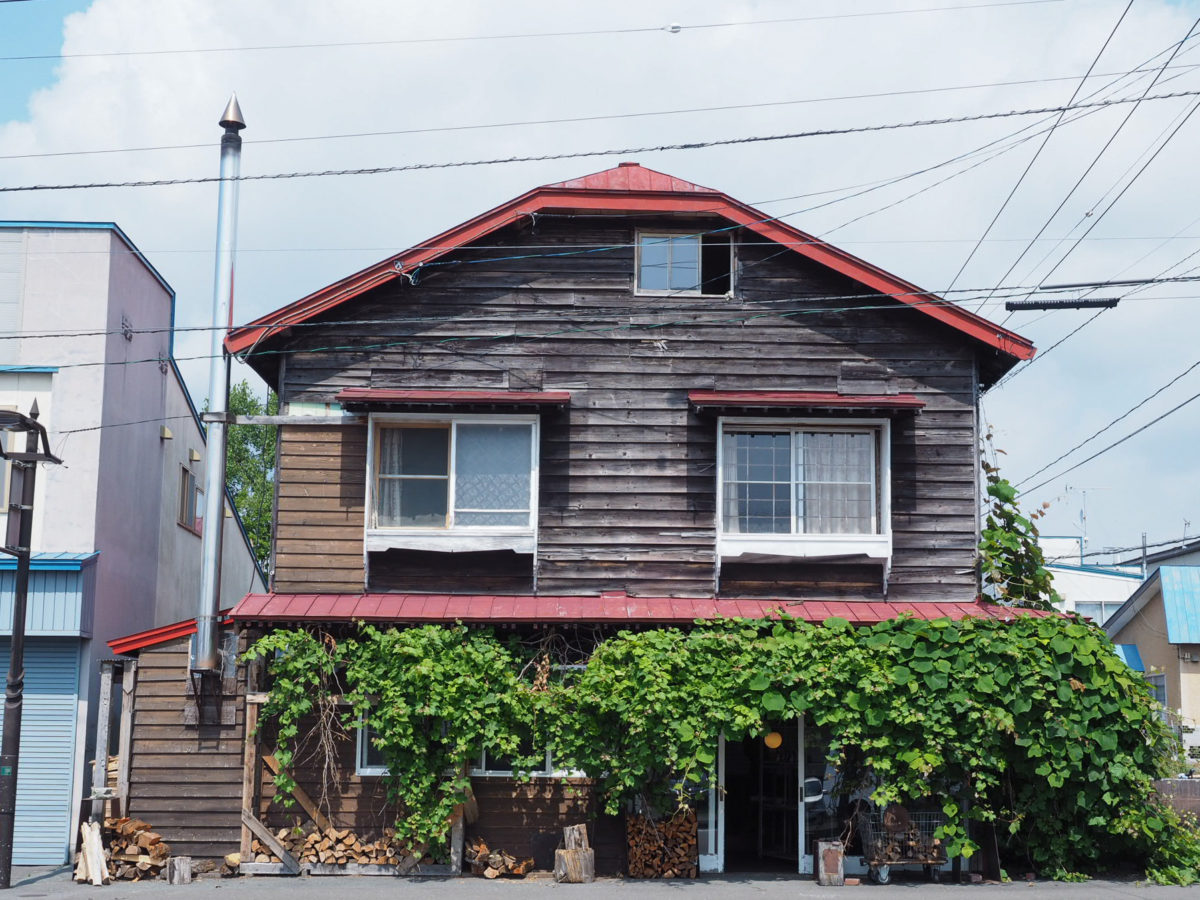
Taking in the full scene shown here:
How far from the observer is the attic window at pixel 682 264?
55.0ft

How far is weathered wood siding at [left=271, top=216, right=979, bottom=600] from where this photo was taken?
1595cm

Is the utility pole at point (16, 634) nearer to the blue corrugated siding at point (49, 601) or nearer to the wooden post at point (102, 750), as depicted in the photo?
the wooden post at point (102, 750)

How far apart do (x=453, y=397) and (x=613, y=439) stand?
2219 mm

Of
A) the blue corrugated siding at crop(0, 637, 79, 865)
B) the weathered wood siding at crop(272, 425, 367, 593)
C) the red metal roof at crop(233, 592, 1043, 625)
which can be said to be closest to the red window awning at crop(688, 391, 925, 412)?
the red metal roof at crop(233, 592, 1043, 625)

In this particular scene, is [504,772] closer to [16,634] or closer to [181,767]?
[181,767]

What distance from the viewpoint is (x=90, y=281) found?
17.7 m

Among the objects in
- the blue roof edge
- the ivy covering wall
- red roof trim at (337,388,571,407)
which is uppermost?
red roof trim at (337,388,571,407)

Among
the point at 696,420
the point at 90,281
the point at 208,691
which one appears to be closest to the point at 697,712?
the point at 696,420

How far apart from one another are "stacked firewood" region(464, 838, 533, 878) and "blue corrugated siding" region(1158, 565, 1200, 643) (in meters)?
15.9

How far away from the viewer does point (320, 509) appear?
52.1 ft

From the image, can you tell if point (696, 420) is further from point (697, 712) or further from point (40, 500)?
point (40, 500)

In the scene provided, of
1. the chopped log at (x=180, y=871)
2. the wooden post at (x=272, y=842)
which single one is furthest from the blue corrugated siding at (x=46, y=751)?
the wooden post at (x=272, y=842)

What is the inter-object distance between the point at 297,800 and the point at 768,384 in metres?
8.14

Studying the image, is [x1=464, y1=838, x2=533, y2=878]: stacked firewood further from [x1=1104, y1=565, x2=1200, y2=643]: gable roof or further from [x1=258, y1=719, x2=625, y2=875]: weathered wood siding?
[x1=1104, y1=565, x2=1200, y2=643]: gable roof
